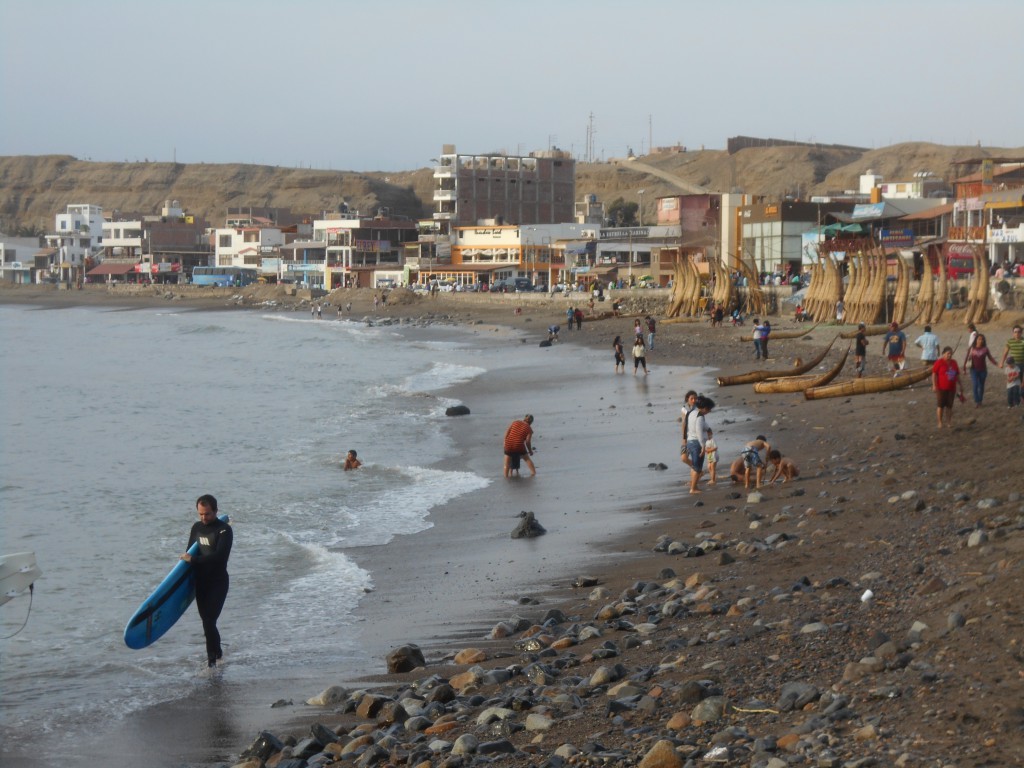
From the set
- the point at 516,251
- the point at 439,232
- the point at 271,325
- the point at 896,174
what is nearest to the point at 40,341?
the point at 271,325

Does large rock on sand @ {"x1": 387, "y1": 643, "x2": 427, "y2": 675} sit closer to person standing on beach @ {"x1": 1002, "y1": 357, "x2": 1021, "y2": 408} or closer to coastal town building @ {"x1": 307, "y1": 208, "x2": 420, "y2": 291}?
person standing on beach @ {"x1": 1002, "y1": 357, "x2": 1021, "y2": 408}

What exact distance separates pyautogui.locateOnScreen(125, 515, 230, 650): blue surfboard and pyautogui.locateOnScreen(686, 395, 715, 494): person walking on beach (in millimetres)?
6618

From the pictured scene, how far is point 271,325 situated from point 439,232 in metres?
35.5

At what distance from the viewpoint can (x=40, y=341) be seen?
66.3m

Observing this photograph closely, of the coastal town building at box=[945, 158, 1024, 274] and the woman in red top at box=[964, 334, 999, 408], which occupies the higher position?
the coastal town building at box=[945, 158, 1024, 274]

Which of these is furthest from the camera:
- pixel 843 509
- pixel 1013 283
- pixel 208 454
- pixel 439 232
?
pixel 439 232

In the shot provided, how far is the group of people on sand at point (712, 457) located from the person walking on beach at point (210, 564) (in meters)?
6.76

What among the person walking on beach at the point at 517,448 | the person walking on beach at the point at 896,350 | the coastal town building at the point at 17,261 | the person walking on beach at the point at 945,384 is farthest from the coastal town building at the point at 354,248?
the person walking on beach at the point at 945,384

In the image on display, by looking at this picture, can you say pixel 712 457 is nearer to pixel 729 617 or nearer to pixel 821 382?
pixel 729 617

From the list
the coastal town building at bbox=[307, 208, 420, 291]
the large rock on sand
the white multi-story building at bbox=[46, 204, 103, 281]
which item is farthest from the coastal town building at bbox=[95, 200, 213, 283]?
the large rock on sand

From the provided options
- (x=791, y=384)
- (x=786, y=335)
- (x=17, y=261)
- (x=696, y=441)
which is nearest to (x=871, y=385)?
(x=791, y=384)

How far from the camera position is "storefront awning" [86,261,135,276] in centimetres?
12936

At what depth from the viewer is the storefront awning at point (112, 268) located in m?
129

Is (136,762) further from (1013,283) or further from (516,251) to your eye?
(516,251)
